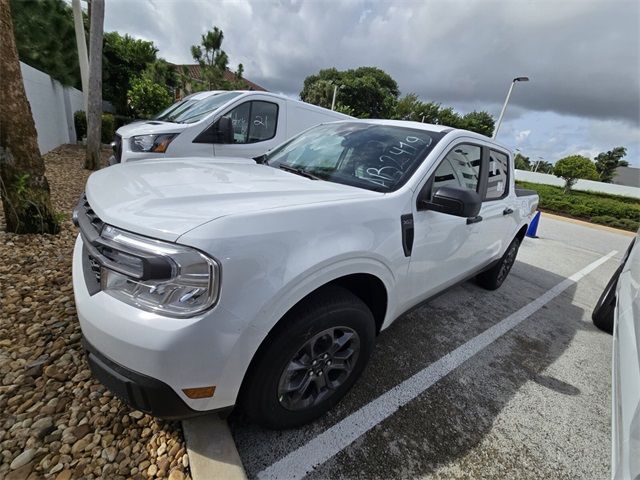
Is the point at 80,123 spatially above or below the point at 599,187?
below

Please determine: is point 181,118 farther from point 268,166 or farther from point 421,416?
point 421,416

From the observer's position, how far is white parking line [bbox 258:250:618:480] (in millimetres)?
1710

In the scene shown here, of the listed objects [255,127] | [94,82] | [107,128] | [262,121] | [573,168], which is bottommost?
[107,128]

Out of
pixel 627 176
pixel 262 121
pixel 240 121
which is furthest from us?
pixel 627 176

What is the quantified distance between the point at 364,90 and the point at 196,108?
42.8m

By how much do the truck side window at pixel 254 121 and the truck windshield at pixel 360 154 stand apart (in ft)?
9.40

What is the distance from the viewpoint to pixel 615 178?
53.4 meters

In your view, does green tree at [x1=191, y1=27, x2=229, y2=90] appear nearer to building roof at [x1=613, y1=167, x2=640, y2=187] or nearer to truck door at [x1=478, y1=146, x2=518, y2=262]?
truck door at [x1=478, y1=146, x2=518, y2=262]

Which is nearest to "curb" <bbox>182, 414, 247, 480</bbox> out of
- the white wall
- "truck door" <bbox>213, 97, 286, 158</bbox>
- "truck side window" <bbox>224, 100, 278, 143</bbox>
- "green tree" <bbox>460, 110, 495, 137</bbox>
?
"truck door" <bbox>213, 97, 286, 158</bbox>

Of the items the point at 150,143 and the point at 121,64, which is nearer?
the point at 150,143

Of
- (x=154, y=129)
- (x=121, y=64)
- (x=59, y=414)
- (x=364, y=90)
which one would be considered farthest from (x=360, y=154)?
(x=364, y=90)

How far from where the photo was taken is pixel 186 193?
163cm

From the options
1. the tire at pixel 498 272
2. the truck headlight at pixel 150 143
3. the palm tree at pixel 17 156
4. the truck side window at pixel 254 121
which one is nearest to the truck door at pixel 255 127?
the truck side window at pixel 254 121

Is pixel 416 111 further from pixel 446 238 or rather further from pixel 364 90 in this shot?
pixel 446 238
